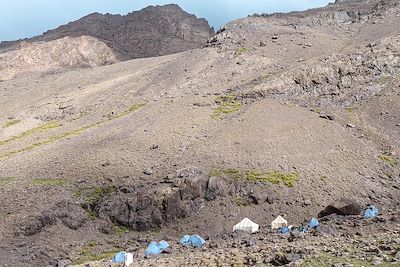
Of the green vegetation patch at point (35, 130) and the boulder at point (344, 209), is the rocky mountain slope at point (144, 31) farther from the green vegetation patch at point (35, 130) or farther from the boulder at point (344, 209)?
the boulder at point (344, 209)

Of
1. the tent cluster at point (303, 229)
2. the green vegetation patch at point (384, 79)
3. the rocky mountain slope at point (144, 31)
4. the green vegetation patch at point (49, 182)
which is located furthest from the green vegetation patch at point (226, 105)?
the rocky mountain slope at point (144, 31)

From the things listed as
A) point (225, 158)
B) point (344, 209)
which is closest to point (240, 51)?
point (225, 158)

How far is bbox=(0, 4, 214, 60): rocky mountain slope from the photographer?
11431cm

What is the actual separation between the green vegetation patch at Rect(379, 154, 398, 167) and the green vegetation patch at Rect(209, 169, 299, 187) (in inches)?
301

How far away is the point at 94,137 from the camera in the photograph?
45.2 metres

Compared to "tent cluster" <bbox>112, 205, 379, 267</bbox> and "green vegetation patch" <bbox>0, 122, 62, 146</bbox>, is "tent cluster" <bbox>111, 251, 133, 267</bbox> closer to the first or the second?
"tent cluster" <bbox>112, 205, 379, 267</bbox>

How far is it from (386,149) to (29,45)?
251 feet

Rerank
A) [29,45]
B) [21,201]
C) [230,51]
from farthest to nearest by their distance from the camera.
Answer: [29,45] < [230,51] < [21,201]

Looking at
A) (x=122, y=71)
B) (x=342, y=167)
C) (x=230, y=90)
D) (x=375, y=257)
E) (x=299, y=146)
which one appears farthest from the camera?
(x=122, y=71)

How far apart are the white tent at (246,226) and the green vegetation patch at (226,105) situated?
1615cm

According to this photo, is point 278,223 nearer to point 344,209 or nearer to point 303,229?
point 344,209

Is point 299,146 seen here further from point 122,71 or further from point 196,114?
point 122,71

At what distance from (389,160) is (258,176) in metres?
10.7

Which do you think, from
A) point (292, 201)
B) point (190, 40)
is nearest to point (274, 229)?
point (292, 201)
